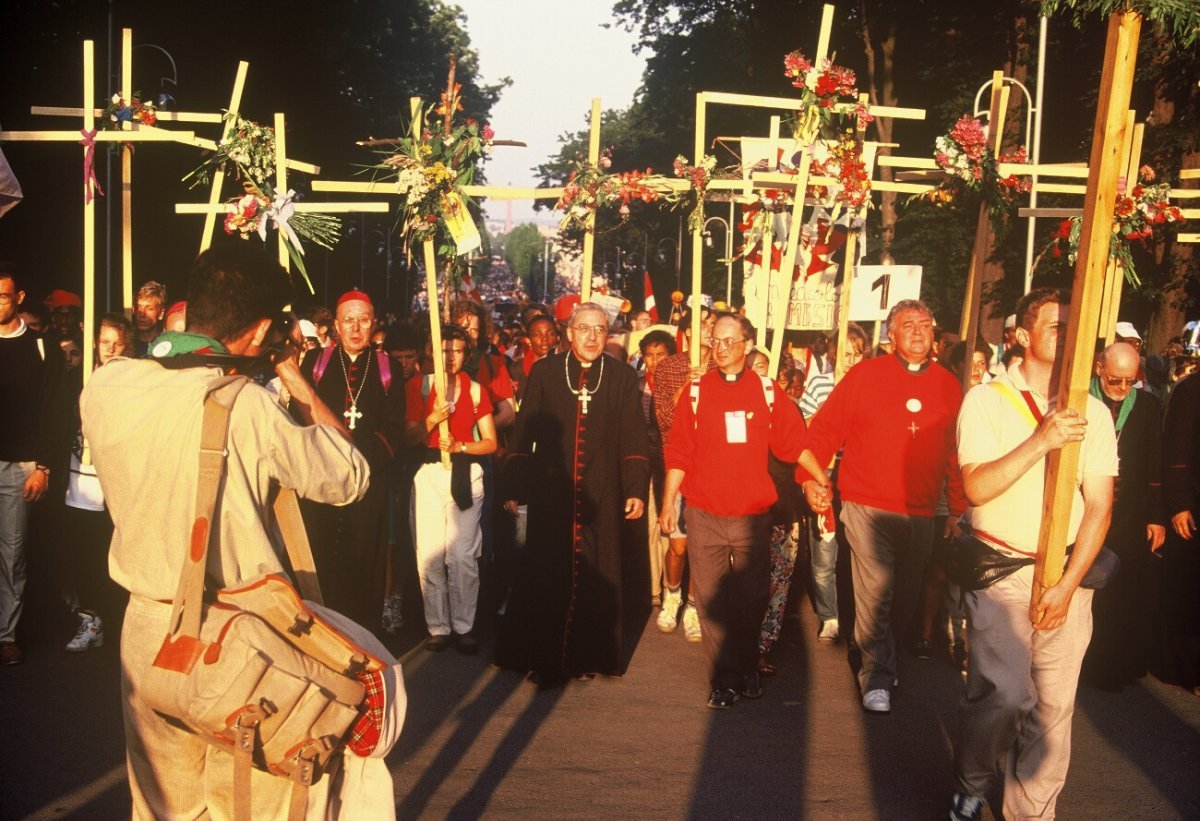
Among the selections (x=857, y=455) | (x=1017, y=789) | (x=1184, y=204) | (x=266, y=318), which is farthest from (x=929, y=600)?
(x=1184, y=204)

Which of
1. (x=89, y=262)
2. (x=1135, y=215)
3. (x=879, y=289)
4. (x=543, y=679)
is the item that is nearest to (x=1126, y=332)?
(x=1135, y=215)

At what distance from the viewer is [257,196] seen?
10.1 meters

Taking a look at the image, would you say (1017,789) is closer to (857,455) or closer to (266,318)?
(857,455)

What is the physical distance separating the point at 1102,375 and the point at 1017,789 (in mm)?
3739

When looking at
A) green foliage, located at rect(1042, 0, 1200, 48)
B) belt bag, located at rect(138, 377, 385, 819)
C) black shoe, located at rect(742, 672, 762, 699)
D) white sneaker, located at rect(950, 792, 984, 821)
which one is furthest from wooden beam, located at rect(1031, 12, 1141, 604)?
black shoe, located at rect(742, 672, 762, 699)

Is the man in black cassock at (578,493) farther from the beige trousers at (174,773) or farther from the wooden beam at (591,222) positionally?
the beige trousers at (174,773)

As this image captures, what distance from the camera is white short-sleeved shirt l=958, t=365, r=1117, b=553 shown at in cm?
552

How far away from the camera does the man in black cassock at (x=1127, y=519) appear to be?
8844mm

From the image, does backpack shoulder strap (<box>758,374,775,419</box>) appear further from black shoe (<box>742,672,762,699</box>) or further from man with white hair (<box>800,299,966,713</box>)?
black shoe (<box>742,672,762,699</box>)

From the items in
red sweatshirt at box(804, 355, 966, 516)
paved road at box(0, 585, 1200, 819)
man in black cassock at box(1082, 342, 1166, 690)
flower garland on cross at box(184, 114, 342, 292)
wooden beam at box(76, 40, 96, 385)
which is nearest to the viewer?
paved road at box(0, 585, 1200, 819)

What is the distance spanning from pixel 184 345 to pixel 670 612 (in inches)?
277

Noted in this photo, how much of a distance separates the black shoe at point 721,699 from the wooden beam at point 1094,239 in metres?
3.36

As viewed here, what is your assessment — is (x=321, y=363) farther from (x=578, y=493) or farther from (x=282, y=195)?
(x=578, y=493)

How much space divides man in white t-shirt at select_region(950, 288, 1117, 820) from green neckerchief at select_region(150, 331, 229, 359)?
3069mm
